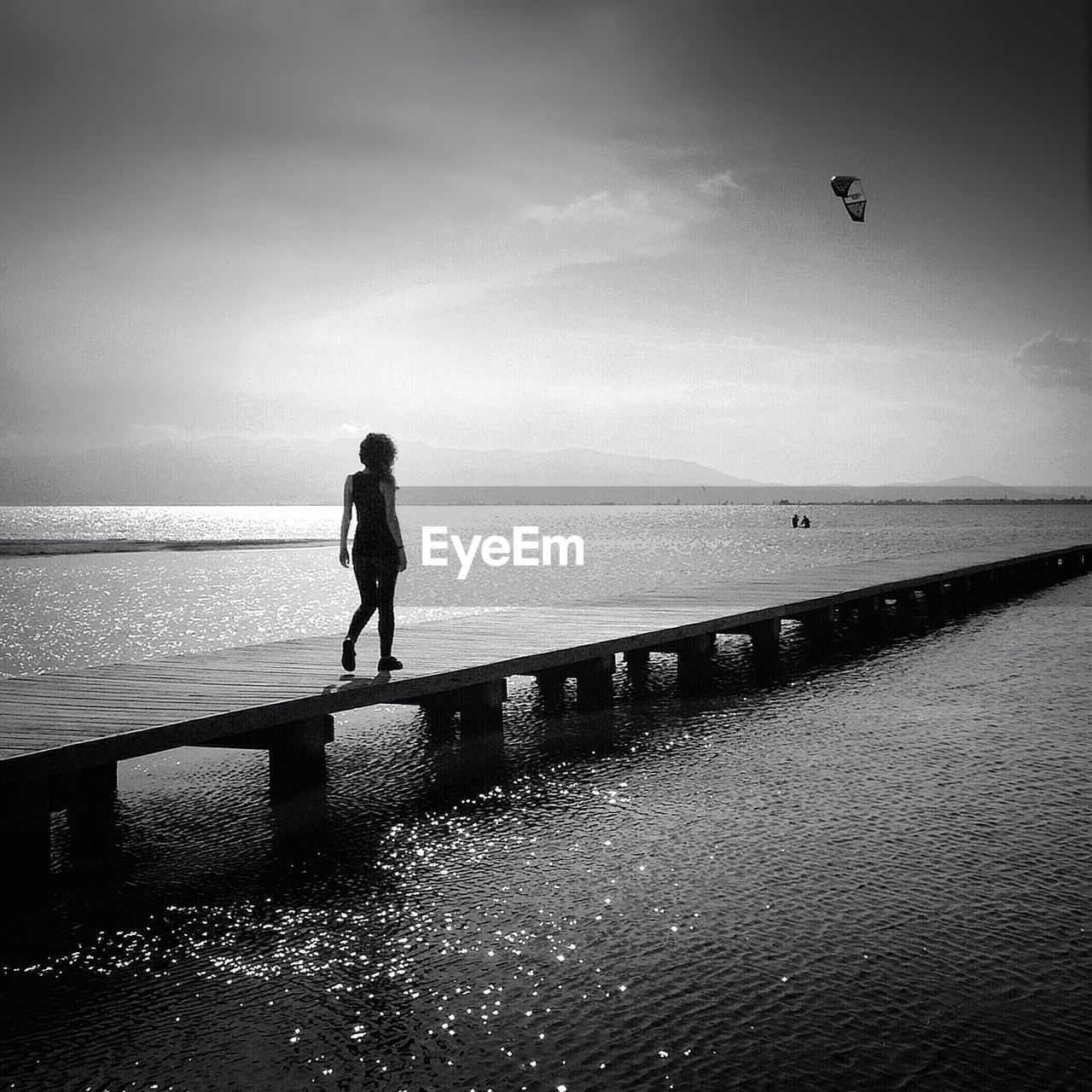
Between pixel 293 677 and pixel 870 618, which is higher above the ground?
pixel 293 677

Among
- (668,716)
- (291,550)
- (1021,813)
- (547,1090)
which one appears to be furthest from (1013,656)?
(291,550)

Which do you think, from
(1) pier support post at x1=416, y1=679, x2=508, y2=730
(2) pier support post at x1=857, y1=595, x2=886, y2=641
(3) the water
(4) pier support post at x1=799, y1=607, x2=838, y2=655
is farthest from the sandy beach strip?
(3) the water

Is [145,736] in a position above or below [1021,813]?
above

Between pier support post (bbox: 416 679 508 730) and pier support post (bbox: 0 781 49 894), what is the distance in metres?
3.94

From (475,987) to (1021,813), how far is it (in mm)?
4485

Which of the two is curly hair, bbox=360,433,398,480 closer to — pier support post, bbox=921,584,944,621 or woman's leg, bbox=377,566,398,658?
woman's leg, bbox=377,566,398,658

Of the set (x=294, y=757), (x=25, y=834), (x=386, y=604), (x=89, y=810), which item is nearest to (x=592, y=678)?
(x=386, y=604)

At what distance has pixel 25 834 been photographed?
6090 millimetres

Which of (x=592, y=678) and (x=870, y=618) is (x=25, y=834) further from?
(x=870, y=618)

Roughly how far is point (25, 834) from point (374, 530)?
11.4 feet

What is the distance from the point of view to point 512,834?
7.29 metres

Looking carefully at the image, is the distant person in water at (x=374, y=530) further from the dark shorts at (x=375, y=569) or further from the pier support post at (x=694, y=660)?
the pier support post at (x=694, y=660)

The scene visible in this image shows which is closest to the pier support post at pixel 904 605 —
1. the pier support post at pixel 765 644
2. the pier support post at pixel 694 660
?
the pier support post at pixel 765 644

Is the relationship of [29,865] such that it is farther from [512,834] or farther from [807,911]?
[807,911]
